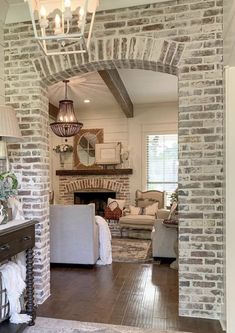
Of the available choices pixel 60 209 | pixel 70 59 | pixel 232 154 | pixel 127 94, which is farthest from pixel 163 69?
pixel 127 94

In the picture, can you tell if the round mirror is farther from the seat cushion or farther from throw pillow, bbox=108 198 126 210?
the seat cushion

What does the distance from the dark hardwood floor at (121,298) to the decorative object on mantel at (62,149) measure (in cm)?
399

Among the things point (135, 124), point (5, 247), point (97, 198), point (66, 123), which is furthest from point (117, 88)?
point (5, 247)

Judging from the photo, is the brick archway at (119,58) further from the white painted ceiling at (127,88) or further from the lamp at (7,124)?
the white painted ceiling at (127,88)

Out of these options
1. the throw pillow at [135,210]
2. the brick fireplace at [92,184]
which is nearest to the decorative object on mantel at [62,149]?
the brick fireplace at [92,184]

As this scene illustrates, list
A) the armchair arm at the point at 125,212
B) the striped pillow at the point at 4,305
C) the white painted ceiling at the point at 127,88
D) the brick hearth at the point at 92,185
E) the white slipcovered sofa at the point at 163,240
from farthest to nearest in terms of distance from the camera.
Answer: the brick hearth at the point at 92,185 → the armchair arm at the point at 125,212 → the white painted ceiling at the point at 127,88 → the white slipcovered sofa at the point at 163,240 → the striped pillow at the point at 4,305

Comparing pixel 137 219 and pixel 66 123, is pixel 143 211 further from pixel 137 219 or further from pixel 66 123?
pixel 66 123

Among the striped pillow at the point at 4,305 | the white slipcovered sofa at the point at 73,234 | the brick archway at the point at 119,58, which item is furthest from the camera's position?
the white slipcovered sofa at the point at 73,234

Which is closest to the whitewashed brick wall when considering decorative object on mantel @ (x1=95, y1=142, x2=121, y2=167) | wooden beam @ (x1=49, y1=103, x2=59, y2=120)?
wooden beam @ (x1=49, y1=103, x2=59, y2=120)

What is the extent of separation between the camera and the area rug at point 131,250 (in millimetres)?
4859

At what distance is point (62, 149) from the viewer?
7.80m

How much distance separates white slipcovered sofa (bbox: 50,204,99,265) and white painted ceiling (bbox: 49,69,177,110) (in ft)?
7.57

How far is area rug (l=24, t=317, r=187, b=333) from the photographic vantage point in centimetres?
262

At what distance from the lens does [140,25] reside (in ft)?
9.78
